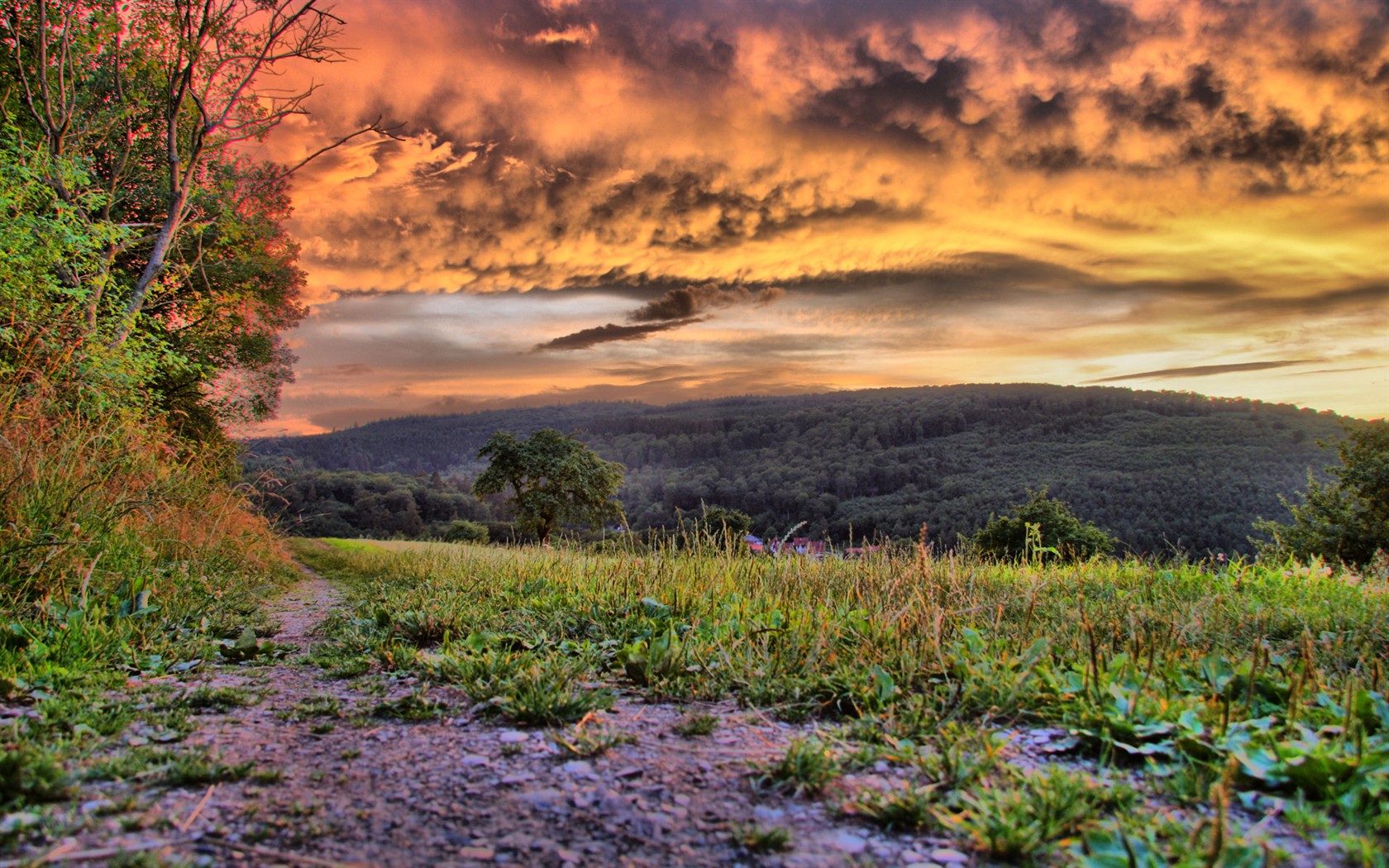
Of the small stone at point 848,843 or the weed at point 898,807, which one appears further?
the weed at point 898,807

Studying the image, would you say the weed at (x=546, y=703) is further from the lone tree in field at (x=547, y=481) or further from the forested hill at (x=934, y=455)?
the forested hill at (x=934, y=455)

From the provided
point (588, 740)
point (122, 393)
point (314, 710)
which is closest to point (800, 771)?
point (588, 740)

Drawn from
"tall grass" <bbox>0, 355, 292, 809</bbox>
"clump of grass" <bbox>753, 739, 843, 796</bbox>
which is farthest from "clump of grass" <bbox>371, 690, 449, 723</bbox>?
"clump of grass" <bbox>753, 739, 843, 796</bbox>

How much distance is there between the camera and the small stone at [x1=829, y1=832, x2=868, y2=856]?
5.89 feet

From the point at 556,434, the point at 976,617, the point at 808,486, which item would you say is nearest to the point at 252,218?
the point at 556,434

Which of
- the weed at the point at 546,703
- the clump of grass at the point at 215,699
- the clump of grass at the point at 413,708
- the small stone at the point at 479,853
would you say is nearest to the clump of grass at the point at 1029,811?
the small stone at the point at 479,853

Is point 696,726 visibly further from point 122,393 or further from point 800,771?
point 122,393

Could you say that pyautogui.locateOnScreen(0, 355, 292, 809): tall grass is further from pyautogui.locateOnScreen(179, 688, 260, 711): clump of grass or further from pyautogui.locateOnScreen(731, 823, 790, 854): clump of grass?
pyautogui.locateOnScreen(731, 823, 790, 854): clump of grass

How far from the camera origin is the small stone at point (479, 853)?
1.73 meters

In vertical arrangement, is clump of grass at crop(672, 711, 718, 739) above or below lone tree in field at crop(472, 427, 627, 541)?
above

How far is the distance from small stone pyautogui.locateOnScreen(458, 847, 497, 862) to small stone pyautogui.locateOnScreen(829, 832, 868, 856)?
2.95ft

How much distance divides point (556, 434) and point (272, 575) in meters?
26.4

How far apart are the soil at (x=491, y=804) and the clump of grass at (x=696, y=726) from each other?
3cm

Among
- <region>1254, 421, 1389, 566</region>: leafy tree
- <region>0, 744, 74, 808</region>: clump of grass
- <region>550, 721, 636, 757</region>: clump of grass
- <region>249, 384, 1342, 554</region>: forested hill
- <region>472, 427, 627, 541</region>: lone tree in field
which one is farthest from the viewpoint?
<region>249, 384, 1342, 554</region>: forested hill
